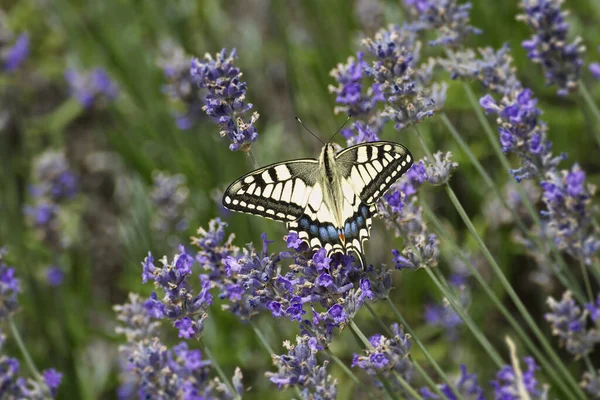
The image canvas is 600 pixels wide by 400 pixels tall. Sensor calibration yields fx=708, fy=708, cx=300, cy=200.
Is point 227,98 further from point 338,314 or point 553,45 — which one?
point 553,45

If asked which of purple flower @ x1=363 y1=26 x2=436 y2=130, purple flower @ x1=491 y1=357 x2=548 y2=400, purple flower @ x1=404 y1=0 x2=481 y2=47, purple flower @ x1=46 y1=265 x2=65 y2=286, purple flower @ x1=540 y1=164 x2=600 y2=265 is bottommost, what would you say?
purple flower @ x1=491 y1=357 x2=548 y2=400

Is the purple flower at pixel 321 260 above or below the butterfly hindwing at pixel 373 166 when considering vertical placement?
A: below

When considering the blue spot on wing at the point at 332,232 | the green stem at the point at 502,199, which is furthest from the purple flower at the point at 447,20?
the blue spot on wing at the point at 332,232

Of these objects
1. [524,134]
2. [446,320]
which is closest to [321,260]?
[524,134]

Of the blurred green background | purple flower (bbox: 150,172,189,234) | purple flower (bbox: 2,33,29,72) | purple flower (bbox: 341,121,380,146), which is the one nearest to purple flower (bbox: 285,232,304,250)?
purple flower (bbox: 341,121,380,146)

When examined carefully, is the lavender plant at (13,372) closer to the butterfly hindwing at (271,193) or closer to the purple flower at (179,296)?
the purple flower at (179,296)

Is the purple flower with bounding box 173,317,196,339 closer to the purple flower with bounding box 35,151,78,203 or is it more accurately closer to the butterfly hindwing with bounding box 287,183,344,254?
the butterfly hindwing with bounding box 287,183,344,254

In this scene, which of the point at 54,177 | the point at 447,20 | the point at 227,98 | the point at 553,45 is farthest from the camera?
the point at 54,177
